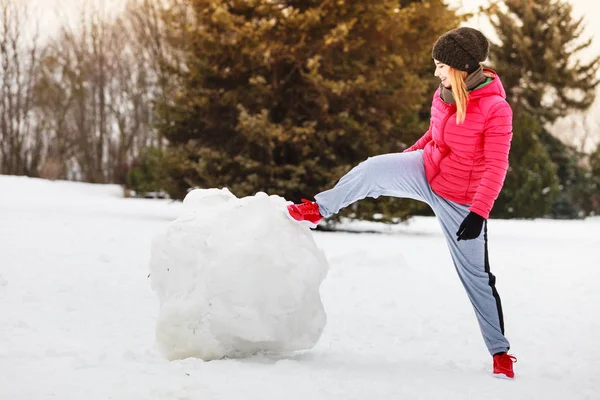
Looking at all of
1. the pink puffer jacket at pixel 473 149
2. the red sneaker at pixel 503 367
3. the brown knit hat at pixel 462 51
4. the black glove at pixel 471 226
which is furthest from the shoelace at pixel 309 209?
the red sneaker at pixel 503 367

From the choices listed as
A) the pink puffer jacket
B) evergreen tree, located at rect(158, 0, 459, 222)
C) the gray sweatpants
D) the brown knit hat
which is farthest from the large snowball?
evergreen tree, located at rect(158, 0, 459, 222)

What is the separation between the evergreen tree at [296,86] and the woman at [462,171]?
8.09 metres

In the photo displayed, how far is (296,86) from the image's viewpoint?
41.1 feet

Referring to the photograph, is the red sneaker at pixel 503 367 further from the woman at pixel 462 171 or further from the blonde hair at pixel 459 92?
the blonde hair at pixel 459 92

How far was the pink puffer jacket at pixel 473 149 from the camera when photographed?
3.38 m

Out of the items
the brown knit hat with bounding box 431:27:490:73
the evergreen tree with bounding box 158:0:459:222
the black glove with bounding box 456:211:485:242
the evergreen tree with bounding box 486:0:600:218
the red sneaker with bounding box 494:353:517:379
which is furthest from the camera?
the evergreen tree with bounding box 486:0:600:218

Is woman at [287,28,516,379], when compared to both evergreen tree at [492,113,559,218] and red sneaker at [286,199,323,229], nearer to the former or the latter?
red sneaker at [286,199,323,229]

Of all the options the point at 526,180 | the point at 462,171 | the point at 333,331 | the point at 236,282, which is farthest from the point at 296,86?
the point at 526,180

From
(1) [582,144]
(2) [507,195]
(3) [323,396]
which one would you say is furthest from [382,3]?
(1) [582,144]

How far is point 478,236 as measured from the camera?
11.4 ft

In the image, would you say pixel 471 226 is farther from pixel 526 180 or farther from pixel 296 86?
pixel 526 180

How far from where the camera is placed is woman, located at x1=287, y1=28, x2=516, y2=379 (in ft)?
11.1

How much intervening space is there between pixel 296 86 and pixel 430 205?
9141 mm

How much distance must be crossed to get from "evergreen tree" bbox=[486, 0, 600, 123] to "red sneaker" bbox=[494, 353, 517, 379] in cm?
2569
